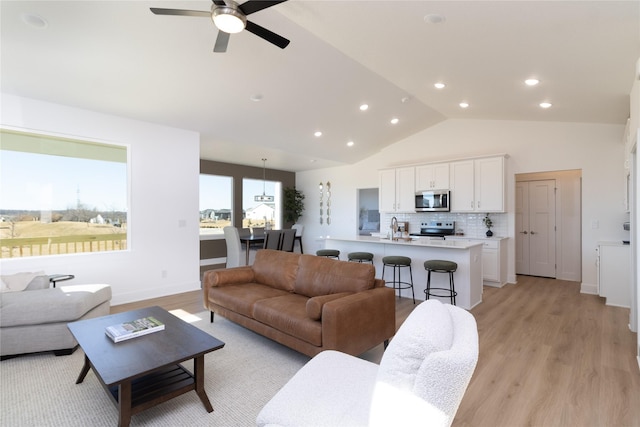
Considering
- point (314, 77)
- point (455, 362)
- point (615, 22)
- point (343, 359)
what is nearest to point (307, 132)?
point (314, 77)

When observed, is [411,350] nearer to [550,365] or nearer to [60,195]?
[550,365]

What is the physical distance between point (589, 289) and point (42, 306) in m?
7.27

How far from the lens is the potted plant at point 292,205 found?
9445mm

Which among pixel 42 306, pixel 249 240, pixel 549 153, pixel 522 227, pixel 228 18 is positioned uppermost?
pixel 228 18

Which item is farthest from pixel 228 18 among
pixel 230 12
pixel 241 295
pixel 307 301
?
pixel 241 295

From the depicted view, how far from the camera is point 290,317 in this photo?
261 cm

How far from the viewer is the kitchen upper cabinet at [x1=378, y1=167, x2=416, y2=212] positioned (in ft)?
22.7

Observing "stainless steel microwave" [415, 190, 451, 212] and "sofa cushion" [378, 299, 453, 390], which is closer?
"sofa cushion" [378, 299, 453, 390]

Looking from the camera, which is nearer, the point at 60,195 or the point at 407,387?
the point at 407,387

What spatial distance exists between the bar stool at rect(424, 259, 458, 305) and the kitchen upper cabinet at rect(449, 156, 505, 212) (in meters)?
2.29

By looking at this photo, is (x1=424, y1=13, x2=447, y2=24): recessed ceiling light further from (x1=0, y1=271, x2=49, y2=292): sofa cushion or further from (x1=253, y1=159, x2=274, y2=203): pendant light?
(x1=253, y1=159, x2=274, y2=203): pendant light

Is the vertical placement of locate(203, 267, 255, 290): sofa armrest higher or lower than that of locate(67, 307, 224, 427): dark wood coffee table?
higher

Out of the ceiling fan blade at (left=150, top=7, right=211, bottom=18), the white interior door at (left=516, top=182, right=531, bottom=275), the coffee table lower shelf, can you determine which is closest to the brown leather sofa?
the coffee table lower shelf

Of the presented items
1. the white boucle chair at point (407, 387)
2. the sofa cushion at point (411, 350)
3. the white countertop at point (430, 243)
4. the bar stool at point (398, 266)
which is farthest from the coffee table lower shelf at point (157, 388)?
the white countertop at point (430, 243)
